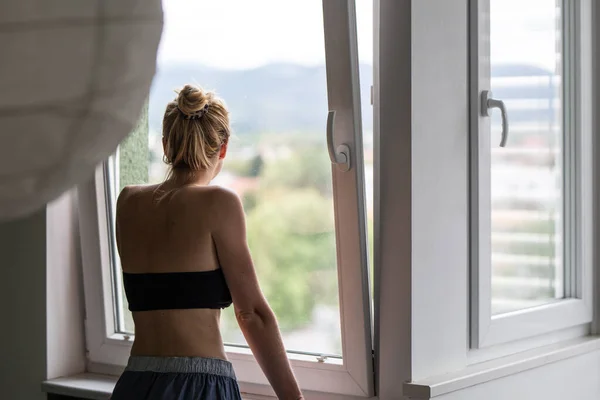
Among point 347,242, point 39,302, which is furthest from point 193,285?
point 39,302

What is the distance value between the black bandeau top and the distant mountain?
455 millimetres

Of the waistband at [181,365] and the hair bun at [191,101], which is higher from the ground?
the hair bun at [191,101]

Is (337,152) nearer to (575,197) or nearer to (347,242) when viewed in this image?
(347,242)

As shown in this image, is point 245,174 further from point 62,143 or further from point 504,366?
point 62,143

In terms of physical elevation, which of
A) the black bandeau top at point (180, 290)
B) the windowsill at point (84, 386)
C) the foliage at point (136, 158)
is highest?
the foliage at point (136, 158)

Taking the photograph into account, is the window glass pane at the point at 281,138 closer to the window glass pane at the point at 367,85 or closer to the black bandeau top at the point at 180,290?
the window glass pane at the point at 367,85

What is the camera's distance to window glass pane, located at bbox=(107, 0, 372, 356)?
2.09m

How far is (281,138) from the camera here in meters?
2.15

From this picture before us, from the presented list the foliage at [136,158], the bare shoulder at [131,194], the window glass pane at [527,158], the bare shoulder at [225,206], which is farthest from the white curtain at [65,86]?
the foliage at [136,158]

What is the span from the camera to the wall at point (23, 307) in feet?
8.15

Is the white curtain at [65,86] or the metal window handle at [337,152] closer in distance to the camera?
the white curtain at [65,86]

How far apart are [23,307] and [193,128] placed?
972 mm

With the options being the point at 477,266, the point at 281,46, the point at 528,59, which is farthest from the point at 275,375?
the point at 528,59

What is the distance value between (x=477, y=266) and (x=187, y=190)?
73 centimetres
